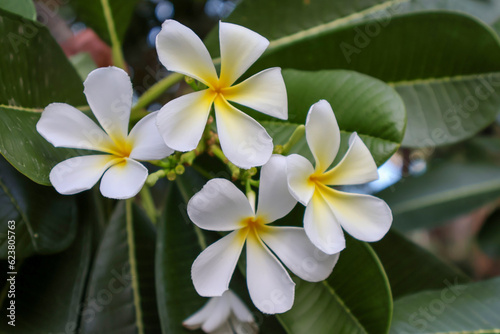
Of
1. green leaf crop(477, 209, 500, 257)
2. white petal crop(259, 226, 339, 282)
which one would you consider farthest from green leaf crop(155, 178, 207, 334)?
green leaf crop(477, 209, 500, 257)

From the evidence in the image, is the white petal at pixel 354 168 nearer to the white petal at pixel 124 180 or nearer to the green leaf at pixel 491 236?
the white petal at pixel 124 180

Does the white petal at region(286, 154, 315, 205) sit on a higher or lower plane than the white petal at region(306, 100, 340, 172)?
lower

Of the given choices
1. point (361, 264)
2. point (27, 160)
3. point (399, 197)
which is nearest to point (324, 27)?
point (361, 264)

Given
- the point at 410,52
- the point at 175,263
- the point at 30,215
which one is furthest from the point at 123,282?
the point at 410,52

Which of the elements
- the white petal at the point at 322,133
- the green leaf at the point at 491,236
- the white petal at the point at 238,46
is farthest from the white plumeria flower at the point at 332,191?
the green leaf at the point at 491,236

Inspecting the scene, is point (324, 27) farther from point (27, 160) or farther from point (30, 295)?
point (30, 295)

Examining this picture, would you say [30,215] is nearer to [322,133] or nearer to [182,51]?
[182,51]

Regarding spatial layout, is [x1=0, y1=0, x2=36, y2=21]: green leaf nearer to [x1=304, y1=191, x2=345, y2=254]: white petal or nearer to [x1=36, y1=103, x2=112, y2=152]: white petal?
[x1=36, y1=103, x2=112, y2=152]: white petal
